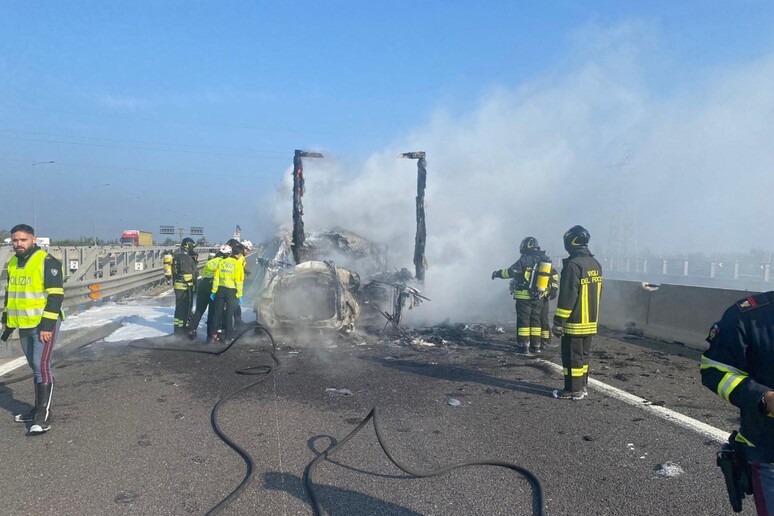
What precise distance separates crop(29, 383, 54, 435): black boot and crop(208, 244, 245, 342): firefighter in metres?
4.36

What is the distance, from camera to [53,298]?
5.12 m

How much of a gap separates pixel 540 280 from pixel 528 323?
2.33 feet

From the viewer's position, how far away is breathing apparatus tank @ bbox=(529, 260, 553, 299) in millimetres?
8648

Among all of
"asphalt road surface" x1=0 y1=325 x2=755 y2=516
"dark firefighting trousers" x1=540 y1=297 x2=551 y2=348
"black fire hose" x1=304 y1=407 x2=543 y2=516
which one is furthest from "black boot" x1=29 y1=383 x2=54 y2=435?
"dark firefighting trousers" x1=540 y1=297 x2=551 y2=348

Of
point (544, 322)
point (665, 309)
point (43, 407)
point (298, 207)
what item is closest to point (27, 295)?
point (43, 407)

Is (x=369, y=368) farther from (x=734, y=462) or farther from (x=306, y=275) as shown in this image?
(x=734, y=462)

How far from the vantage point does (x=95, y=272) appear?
15.3 metres

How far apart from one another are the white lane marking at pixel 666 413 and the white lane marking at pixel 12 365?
24.5ft

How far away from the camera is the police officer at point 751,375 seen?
7.22 ft

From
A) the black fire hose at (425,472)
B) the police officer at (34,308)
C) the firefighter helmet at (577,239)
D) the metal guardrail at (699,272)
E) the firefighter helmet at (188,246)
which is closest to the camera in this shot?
the black fire hose at (425,472)

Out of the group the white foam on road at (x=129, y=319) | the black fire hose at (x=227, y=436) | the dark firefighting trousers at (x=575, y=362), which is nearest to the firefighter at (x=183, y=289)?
the white foam on road at (x=129, y=319)

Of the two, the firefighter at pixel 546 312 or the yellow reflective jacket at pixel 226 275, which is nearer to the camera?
the firefighter at pixel 546 312

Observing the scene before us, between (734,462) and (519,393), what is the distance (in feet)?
13.2

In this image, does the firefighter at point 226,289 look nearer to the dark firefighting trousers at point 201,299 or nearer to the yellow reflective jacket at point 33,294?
the dark firefighting trousers at point 201,299
